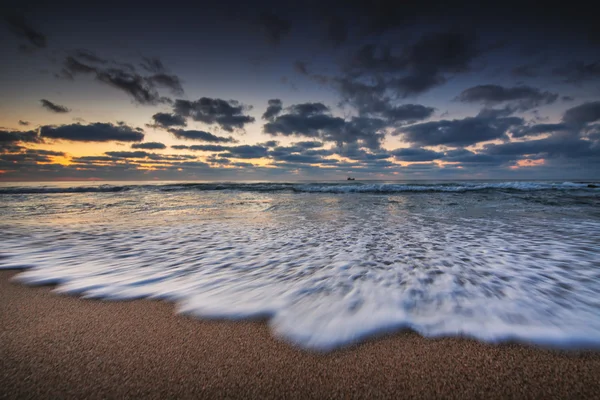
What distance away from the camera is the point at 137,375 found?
1331 mm

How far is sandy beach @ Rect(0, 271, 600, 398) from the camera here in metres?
1.21

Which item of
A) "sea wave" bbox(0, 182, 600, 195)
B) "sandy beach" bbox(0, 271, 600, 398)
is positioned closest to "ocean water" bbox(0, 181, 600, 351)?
"sandy beach" bbox(0, 271, 600, 398)

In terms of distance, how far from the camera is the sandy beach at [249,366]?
121 centimetres

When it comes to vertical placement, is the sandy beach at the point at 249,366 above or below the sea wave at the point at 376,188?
above

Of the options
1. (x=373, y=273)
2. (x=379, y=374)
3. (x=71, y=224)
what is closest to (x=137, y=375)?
(x=379, y=374)

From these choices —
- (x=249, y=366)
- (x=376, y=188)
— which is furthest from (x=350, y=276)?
(x=376, y=188)

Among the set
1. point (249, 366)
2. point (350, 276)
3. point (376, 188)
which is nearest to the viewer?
point (249, 366)

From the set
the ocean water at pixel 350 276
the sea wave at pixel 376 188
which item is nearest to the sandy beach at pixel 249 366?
the ocean water at pixel 350 276

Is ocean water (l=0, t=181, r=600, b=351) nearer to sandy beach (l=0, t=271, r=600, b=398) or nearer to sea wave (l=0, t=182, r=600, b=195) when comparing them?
sandy beach (l=0, t=271, r=600, b=398)

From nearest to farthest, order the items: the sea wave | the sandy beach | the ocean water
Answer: the sandy beach
the ocean water
the sea wave

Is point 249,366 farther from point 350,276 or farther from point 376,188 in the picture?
point 376,188

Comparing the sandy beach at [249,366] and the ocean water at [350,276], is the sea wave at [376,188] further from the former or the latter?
the sandy beach at [249,366]

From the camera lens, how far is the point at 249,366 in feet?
4.55

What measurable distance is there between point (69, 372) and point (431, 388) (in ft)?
6.06
